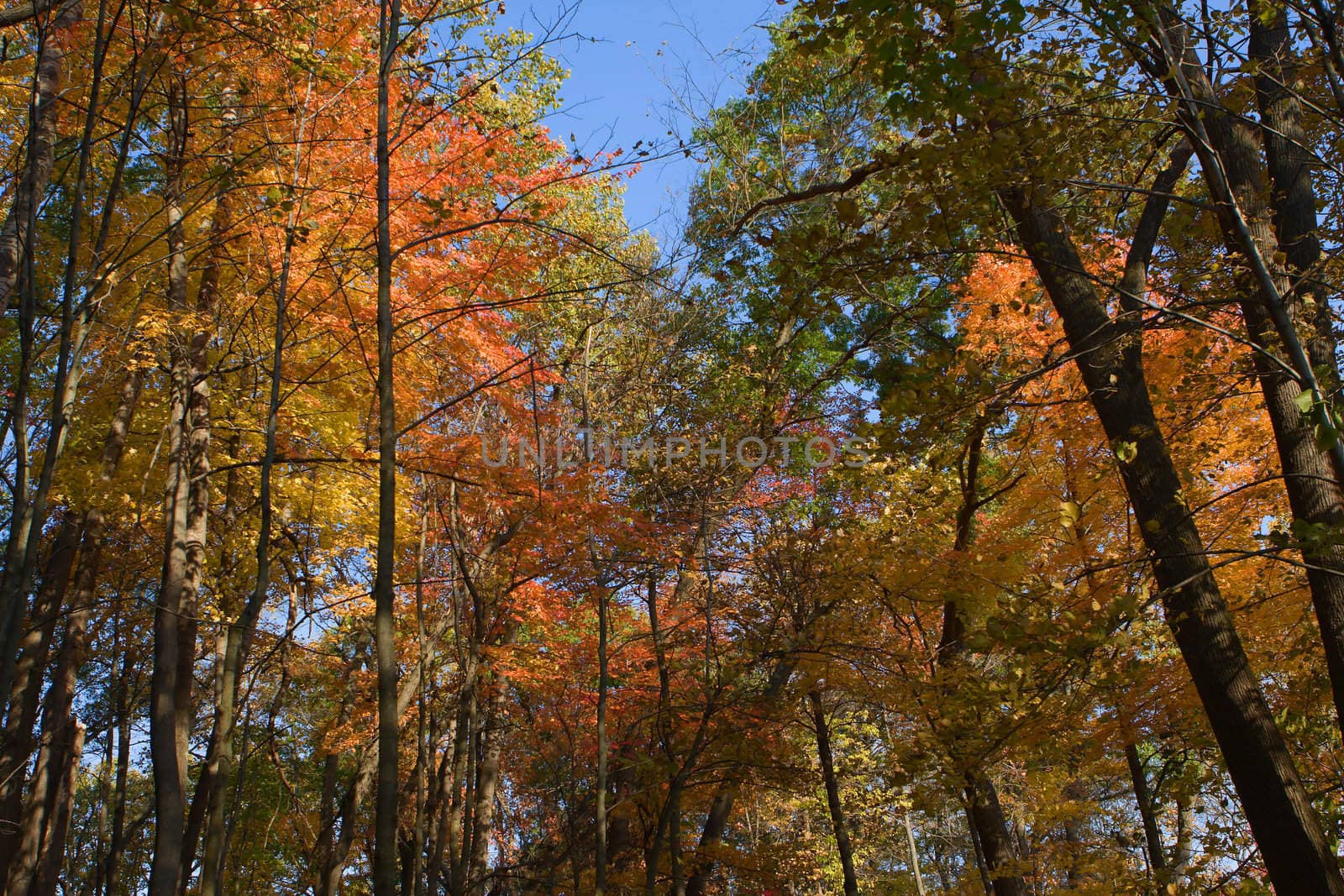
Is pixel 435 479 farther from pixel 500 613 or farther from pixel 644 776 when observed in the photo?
pixel 644 776

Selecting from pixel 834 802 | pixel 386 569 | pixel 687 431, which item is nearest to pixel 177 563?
pixel 386 569

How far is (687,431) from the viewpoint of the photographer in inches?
408

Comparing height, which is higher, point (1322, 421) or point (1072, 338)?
point (1072, 338)

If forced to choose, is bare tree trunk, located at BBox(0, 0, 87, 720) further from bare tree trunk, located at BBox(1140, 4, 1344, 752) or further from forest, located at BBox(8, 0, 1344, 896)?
bare tree trunk, located at BBox(1140, 4, 1344, 752)

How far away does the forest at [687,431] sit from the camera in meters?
3.62

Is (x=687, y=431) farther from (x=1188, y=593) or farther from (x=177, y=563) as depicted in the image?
(x=1188, y=593)

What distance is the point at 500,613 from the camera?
895cm

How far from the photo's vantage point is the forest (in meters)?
3.62

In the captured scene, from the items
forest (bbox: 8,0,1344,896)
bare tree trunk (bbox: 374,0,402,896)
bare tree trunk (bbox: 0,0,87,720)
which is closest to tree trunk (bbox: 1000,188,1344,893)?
forest (bbox: 8,0,1344,896)

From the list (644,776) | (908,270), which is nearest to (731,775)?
(644,776)

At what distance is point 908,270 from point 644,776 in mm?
6063

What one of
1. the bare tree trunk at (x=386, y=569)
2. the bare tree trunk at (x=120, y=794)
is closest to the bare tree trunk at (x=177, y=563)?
the bare tree trunk at (x=386, y=569)

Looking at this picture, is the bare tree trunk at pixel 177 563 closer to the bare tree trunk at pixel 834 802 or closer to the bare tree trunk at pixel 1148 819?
the bare tree trunk at pixel 834 802

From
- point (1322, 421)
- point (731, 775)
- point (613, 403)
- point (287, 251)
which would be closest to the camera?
point (1322, 421)
